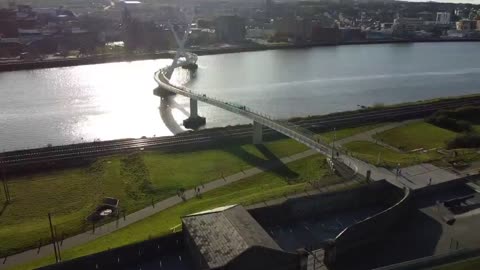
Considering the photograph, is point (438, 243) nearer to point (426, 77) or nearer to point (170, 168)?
point (170, 168)

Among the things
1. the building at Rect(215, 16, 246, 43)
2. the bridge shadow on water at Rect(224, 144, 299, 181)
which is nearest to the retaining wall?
the bridge shadow on water at Rect(224, 144, 299, 181)

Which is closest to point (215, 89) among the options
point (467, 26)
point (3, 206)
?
point (3, 206)

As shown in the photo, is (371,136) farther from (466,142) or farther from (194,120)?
(194,120)

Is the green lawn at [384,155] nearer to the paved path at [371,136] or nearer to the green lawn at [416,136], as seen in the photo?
the paved path at [371,136]

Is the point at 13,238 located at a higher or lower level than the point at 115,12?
lower

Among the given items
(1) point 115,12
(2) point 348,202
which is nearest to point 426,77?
(2) point 348,202
